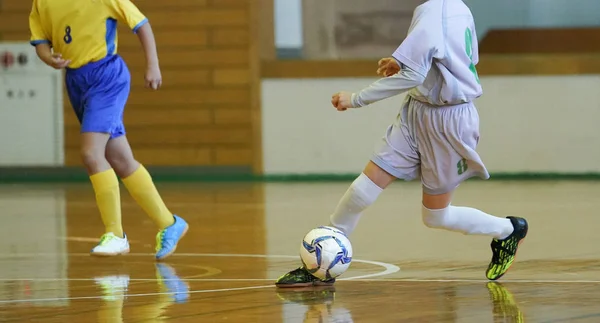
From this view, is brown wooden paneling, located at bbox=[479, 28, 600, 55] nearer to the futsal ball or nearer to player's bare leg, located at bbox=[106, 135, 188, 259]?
player's bare leg, located at bbox=[106, 135, 188, 259]

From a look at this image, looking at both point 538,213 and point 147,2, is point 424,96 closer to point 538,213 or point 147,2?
point 538,213

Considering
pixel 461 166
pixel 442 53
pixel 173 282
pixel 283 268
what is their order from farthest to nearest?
1. pixel 283 268
2. pixel 173 282
3. pixel 461 166
4. pixel 442 53

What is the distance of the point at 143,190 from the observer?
5871 millimetres

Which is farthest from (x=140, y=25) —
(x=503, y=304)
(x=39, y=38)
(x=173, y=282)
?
(x=503, y=304)

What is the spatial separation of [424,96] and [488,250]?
5.09ft

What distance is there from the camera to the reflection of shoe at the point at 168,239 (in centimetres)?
577

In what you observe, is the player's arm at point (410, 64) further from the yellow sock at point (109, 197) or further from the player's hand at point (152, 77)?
the yellow sock at point (109, 197)

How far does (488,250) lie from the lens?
589cm

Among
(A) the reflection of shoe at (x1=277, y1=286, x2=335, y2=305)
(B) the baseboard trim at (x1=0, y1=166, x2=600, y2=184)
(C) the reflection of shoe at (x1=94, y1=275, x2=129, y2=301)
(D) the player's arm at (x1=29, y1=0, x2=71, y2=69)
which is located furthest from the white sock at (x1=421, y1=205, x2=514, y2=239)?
(B) the baseboard trim at (x1=0, y1=166, x2=600, y2=184)

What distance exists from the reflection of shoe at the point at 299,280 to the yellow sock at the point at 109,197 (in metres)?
1.39

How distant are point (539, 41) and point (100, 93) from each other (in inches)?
279

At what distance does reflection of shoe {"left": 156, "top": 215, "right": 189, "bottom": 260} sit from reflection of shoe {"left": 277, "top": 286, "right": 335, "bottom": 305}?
142cm

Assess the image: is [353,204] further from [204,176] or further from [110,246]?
[204,176]

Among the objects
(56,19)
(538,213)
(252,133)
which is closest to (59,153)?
(252,133)
